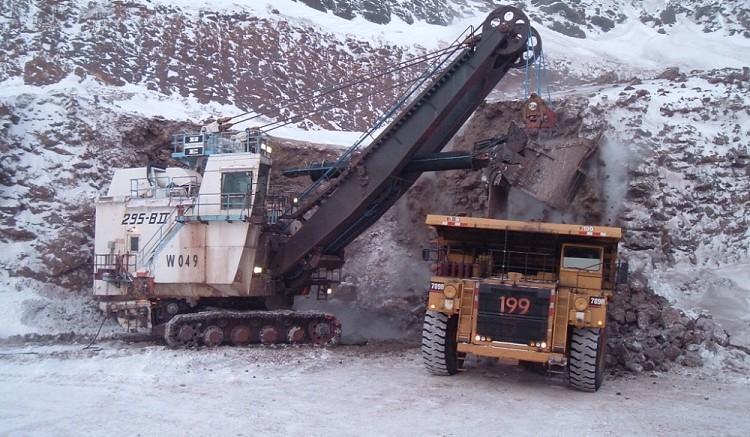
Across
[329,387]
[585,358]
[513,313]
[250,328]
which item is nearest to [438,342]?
[513,313]

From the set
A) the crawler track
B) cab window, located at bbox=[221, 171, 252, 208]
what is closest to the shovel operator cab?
the crawler track

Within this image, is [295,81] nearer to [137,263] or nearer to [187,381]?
[137,263]

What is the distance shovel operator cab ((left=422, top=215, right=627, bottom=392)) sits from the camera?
37.3 ft

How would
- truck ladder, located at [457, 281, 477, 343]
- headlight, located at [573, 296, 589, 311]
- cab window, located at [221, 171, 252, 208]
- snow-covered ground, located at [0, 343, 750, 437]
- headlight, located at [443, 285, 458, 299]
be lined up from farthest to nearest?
1. cab window, located at [221, 171, 252, 208]
2. headlight, located at [443, 285, 458, 299]
3. truck ladder, located at [457, 281, 477, 343]
4. headlight, located at [573, 296, 589, 311]
5. snow-covered ground, located at [0, 343, 750, 437]

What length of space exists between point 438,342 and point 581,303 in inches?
97.3

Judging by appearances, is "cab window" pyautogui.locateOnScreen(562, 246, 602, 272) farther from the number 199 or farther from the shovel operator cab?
the number 199

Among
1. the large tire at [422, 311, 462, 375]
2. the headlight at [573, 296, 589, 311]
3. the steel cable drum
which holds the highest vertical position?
the steel cable drum

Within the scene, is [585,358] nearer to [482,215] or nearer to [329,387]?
[329,387]

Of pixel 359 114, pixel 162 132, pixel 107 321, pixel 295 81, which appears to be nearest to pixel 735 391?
pixel 107 321

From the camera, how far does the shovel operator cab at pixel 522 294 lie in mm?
11383

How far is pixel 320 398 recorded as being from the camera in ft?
34.5

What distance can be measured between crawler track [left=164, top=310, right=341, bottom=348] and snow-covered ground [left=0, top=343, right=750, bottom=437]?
678mm

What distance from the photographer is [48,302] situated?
55.1 feet

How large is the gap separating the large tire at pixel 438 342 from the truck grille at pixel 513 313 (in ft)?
2.51
